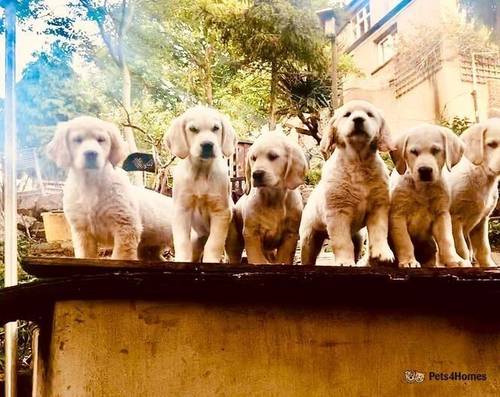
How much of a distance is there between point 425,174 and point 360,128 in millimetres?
288

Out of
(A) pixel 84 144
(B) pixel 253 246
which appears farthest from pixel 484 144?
(A) pixel 84 144

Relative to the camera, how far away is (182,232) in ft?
7.73

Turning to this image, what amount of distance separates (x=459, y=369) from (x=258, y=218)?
38.9 inches

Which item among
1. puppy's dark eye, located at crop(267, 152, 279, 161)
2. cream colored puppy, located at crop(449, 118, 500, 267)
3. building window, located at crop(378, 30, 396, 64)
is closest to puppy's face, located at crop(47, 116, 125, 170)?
puppy's dark eye, located at crop(267, 152, 279, 161)

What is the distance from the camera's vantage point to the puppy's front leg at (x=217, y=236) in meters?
2.33

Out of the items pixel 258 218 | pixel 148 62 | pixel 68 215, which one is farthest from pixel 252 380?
pixel 148 62

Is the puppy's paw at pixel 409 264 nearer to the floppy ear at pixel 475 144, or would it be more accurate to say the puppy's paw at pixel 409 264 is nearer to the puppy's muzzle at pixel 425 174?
the puppy's muzzle at pixel 425 174

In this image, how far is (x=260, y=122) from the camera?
4469mm

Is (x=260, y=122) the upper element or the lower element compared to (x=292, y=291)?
upper

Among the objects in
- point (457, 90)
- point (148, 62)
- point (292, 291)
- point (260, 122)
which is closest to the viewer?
point (292, 291)

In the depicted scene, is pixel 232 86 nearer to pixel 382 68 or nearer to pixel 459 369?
pixel 382 68

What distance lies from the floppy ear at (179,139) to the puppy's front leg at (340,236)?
61 cm

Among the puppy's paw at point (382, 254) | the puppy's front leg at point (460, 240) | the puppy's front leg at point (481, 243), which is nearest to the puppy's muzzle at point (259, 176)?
the puppy's paw at point (382, 254)

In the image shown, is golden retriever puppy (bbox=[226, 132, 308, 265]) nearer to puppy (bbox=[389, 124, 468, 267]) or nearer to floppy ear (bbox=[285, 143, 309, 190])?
floppy ear (bbox=[285, 143, 309, 190])
